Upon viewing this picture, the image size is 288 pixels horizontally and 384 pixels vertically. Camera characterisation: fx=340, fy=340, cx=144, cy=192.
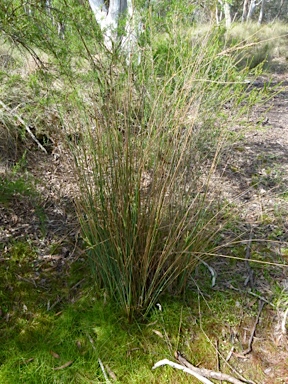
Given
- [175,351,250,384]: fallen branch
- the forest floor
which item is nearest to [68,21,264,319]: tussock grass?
the forest floor

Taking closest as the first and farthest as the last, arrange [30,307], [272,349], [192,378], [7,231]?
[192,378], [272,349], [30,307], [7,231]

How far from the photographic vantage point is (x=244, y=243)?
2.19 metres

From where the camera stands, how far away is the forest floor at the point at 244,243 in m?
1.61

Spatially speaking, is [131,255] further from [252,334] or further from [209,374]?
[252,334]

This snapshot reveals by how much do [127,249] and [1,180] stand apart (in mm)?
1464

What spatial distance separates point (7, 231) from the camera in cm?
225

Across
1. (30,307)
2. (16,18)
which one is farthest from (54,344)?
(16,18)

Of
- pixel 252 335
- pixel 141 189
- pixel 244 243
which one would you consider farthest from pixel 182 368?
pixel 244 243

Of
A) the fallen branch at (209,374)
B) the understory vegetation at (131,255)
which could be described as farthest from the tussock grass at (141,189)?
the fallen branch at (209,374)

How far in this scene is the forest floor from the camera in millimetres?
1610

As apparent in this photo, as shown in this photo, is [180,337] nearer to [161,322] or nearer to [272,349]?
[161,322]

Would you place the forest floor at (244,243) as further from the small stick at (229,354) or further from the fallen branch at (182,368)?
the fallen branch at (182,368)

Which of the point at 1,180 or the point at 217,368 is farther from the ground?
the point at 1,180

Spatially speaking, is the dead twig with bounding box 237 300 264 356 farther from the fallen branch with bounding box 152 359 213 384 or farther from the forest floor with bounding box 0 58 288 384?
the fallen branch with bounding box 152 359 213 384
